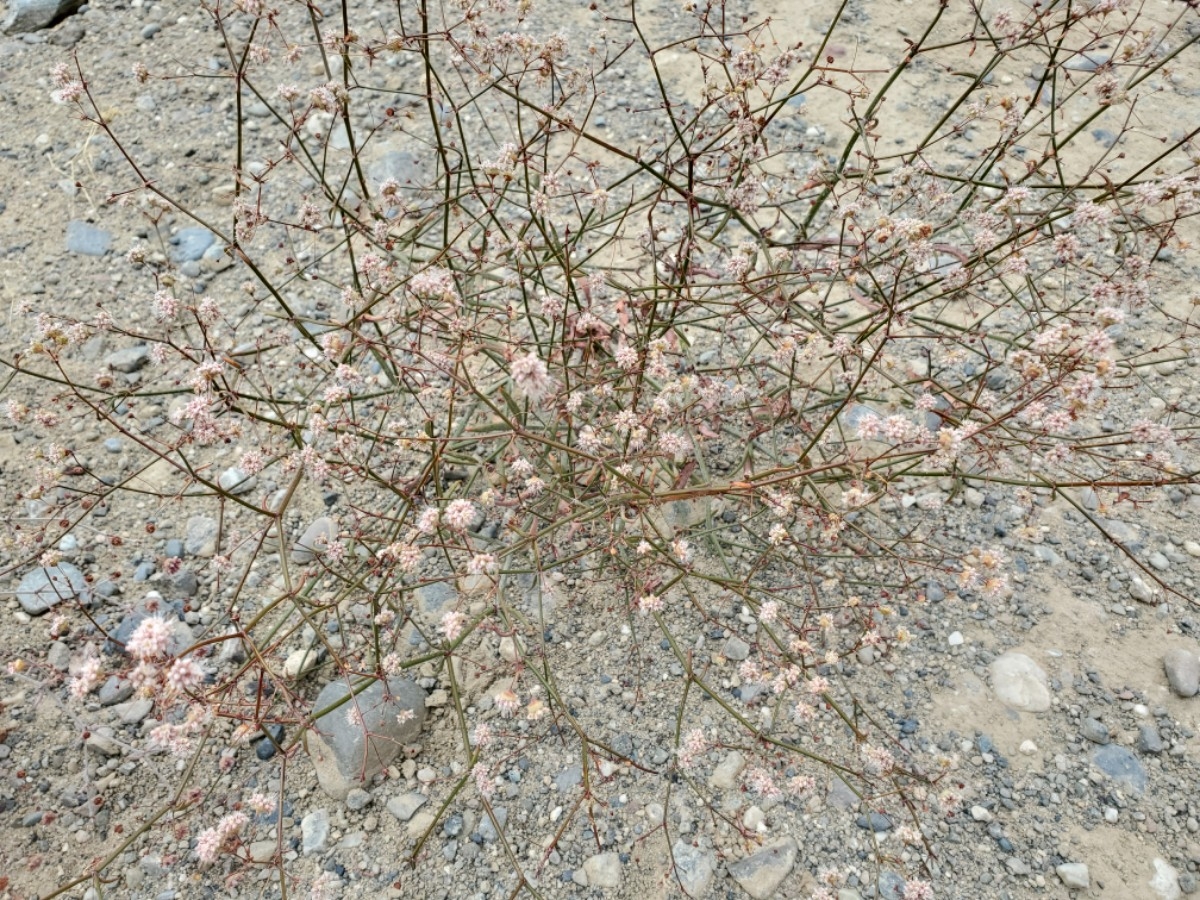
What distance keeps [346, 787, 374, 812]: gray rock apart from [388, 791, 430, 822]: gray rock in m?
0.08

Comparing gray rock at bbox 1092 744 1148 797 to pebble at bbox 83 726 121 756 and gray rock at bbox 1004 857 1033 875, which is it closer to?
gray rock at bbox 1004 857 1033 875

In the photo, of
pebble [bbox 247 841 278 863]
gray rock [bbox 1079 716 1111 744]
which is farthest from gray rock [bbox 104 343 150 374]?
gray rock [bbox 1079 716 1111 744]

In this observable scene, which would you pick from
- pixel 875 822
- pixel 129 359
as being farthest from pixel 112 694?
pixel 875 822

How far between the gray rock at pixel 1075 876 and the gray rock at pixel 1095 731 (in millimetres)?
477

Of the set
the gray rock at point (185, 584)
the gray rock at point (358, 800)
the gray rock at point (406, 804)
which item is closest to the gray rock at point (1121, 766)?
the gray rock at point (406, 804)

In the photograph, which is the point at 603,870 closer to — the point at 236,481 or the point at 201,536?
the point at 201,536

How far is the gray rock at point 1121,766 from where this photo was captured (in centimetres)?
286

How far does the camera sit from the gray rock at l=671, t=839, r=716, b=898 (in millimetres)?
2705

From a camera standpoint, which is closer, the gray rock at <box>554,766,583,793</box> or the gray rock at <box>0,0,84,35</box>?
the gray rock at <box>554,766,583,793</box>

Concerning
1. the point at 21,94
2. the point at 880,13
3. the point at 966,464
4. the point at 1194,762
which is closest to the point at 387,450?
the point at 966,464

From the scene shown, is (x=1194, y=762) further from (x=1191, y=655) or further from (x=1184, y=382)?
(x=1184, y=382)

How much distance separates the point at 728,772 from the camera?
296 centimetres

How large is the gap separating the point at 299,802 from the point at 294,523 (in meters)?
1.25

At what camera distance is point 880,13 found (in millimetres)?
5980
